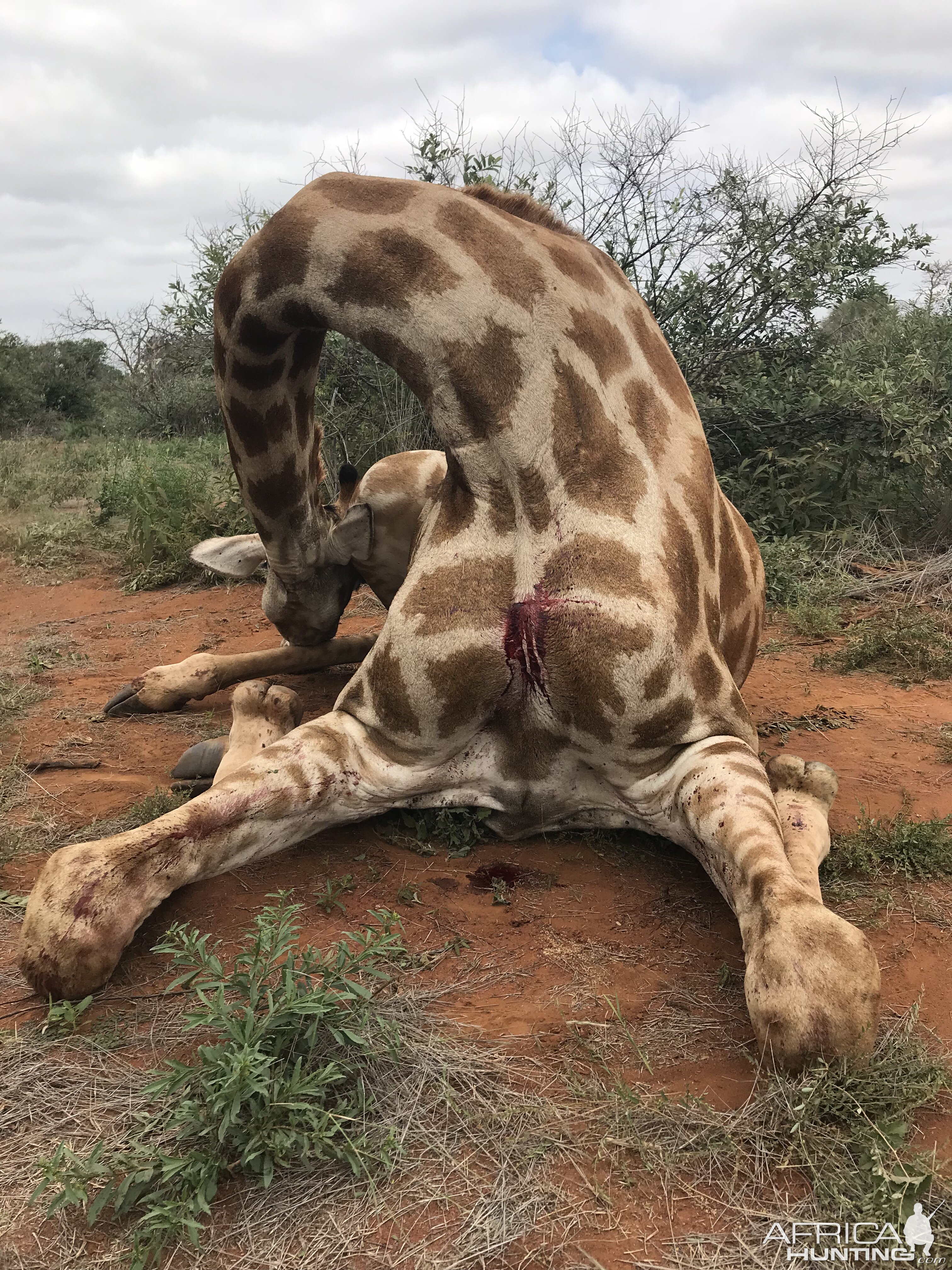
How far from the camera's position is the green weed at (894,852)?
2.48m

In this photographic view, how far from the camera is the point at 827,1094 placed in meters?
1.58

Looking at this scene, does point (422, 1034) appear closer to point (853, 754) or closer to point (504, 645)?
point (504, 645)

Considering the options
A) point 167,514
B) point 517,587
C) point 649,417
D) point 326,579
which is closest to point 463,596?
point 517,587

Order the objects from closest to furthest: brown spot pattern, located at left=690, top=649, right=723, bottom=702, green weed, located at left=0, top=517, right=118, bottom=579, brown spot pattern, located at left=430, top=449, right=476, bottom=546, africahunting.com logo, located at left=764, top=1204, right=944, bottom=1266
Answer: africahunting.com logo, located at left=764, top=1204, right=944, bottom=1266 → brown spot pattern, located at left=690, top=649, right=723, bottom=702 → brown spot pattern, located at left=430, top=449, right=476, bottom=546 → green weed, located at left=0, top=517, right=118, bottom=579

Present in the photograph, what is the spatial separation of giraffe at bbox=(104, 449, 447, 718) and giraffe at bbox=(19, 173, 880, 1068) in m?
0.59

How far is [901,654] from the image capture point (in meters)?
4.35

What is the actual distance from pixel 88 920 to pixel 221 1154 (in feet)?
2.10

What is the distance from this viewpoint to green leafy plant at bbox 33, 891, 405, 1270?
4.65 ft

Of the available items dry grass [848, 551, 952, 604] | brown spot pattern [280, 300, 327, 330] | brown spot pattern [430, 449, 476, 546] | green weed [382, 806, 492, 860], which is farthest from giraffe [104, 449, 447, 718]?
dry grass [848, 551, 952, 604]

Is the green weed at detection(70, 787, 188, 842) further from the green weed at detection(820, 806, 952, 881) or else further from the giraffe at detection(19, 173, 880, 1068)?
the green weed at detection(820, 806, 952, 881)

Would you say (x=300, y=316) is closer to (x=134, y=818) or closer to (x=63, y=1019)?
(x=134, y=818)

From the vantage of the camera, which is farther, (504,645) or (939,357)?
(939,357)

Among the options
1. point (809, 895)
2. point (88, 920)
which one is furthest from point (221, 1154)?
point (809, 895)

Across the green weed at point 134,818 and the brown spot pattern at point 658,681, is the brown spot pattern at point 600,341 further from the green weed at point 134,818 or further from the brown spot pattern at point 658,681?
the green weed at point 134,818
